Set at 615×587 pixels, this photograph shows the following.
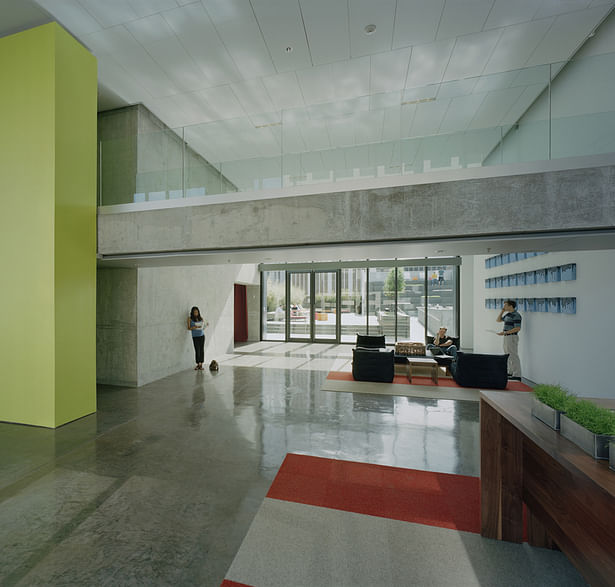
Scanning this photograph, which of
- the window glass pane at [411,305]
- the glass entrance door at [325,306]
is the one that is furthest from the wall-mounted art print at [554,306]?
the glass entrance door at [325,306]

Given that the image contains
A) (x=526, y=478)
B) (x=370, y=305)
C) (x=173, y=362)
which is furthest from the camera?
(x=370, y=305)

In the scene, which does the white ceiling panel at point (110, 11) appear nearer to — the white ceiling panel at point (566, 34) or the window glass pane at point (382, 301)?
the white ceiling panel at point (566, 34)

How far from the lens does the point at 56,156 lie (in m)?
4.40

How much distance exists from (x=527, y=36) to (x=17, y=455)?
9638 mm

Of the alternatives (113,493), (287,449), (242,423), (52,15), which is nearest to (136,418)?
(242,423)

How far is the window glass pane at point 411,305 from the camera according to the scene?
1178 cm

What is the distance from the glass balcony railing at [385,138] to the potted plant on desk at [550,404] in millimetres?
3212

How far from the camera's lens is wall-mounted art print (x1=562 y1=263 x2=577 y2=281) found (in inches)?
210

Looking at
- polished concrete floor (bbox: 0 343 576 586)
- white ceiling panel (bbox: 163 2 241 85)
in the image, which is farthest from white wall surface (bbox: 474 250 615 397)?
white ceiling panel (bbox: 163 2 241 85)

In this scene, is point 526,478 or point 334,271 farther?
point 334,271

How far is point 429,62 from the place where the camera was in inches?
220

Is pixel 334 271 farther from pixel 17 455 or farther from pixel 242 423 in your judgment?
pixel 17 455

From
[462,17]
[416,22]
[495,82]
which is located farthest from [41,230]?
[462,17]

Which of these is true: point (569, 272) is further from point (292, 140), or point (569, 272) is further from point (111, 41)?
point (111, 41)
